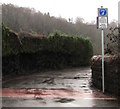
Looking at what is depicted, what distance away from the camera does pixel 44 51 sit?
81.1 feet

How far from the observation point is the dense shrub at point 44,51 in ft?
55.6

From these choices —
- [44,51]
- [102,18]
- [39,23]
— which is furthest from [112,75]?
[39,23]

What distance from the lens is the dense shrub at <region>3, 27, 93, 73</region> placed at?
667 inches

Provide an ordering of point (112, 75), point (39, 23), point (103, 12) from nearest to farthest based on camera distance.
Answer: point (112, 75) → point (103, 12) → point (39, 23)

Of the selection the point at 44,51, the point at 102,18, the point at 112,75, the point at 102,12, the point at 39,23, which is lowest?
the point at 112,75

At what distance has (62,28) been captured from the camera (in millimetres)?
41781

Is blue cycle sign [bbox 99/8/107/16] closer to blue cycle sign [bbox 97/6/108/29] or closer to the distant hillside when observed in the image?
blue cycle sign [bbox 97/6/108/29]

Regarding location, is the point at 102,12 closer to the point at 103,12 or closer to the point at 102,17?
the point at 103,12

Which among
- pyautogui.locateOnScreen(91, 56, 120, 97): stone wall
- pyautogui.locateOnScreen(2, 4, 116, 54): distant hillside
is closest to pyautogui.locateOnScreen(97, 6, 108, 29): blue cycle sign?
pyautogui.locateOnScreen(91, 56, 120, 97): stone wall

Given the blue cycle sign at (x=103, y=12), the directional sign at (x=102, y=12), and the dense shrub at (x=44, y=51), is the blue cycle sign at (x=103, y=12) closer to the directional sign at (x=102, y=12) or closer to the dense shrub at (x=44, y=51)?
the directional sign at (x=102, y=12)

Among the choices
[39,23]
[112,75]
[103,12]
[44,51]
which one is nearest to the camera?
[112,75]

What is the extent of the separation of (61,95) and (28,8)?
28196 mm

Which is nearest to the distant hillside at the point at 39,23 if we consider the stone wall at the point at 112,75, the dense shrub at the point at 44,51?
the dense shrub at the point at 44,51

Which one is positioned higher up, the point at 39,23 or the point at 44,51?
the point at 39,23
